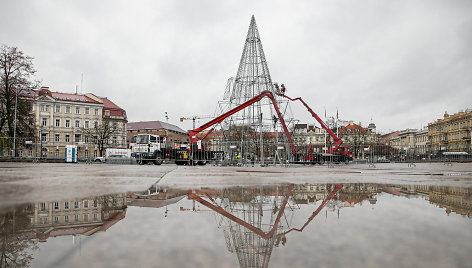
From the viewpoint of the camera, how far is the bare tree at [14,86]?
31.0 m

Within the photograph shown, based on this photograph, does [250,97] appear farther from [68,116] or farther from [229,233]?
[68,116]

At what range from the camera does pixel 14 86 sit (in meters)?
32.0

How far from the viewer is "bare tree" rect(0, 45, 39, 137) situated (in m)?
31.0

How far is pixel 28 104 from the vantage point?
34.5m

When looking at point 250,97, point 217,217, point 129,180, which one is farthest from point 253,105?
point 217,217

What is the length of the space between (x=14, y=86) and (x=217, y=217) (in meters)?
39.5

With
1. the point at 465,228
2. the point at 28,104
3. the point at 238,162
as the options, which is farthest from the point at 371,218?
the point at 28,104

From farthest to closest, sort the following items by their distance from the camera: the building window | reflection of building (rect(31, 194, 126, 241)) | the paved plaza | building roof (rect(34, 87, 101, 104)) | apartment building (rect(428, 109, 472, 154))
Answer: apartment building (rect(428, 109, 472, 154))
building roof (rect(34, 87, 101, 104))
the paved plaza
the building window
reflection of building (rect(31, 194, 126, 241))

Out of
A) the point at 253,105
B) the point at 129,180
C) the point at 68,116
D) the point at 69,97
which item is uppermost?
the point at 69,97

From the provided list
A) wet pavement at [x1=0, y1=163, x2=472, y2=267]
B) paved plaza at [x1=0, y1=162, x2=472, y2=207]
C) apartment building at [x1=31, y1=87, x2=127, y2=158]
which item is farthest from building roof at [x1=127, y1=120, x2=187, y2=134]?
wet pavement at [x1=0, y1=163, x2=472, y2=267]

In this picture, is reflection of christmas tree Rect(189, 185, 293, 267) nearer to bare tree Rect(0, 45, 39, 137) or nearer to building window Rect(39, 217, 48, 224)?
building window Rect(39, 217, 48, 224)

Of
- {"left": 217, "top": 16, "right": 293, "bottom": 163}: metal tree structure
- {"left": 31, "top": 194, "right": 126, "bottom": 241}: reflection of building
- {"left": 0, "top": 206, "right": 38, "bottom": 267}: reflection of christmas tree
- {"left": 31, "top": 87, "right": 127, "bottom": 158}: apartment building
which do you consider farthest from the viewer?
{"left": 31, "top": 87, "right": 127, "bottom": 158}: apartment building

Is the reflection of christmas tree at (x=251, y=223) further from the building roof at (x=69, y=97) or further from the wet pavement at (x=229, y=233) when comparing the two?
the building roof at (x=69, y=97)

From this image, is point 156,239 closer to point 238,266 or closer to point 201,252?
point 201,252
